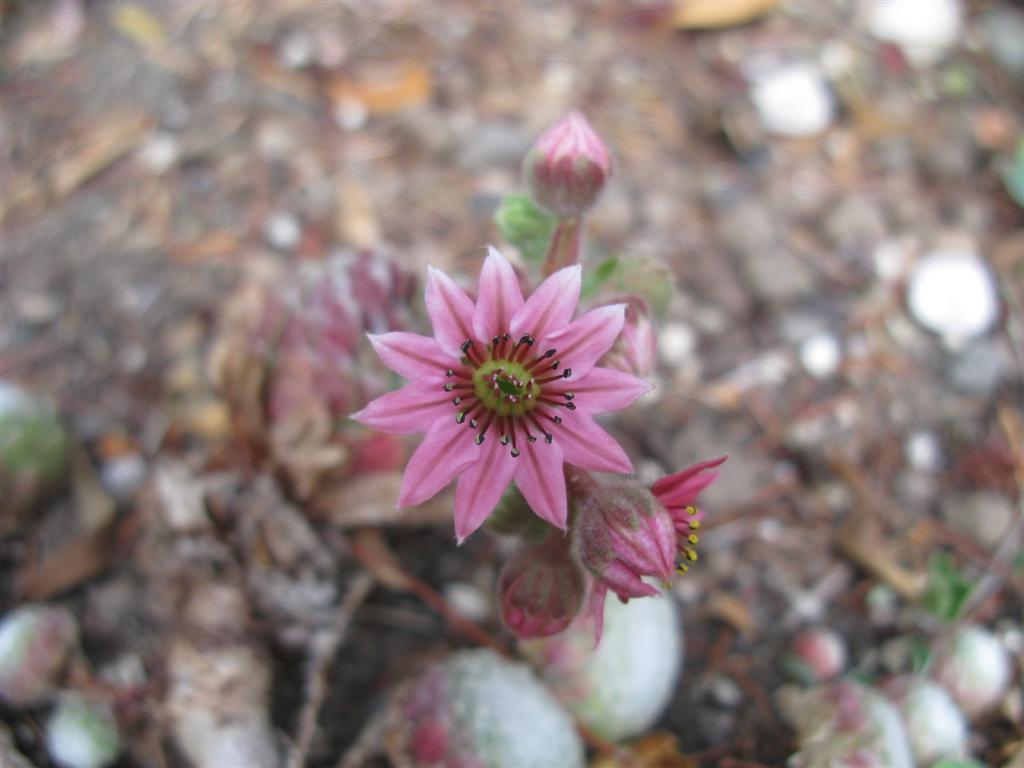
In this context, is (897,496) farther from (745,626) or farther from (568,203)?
(568,203)

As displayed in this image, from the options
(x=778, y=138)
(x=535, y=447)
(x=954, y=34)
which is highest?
(x=954, y=34)

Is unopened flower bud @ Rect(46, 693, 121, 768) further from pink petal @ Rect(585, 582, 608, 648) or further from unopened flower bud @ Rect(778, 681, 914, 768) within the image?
unopened flower bud @ Rect(778, 681, 914, 768)

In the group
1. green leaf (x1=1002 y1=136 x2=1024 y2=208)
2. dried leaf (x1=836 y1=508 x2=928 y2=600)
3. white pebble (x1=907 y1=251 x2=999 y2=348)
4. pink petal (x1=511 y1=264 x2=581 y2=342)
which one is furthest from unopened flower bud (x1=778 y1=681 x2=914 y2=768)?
green leaf (x1=1002 y1=136 x2=1024 y2=208)

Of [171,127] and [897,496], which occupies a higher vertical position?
[171,127]

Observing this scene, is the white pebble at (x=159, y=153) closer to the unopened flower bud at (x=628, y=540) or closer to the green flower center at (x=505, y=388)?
the green flower center at (x=505, y=388)

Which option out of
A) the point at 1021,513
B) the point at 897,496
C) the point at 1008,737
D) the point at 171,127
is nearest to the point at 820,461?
the point at 897,496

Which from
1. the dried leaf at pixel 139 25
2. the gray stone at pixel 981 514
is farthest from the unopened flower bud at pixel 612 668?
the dried leaf at pixel 139 25

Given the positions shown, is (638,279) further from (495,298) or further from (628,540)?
(628,540)
